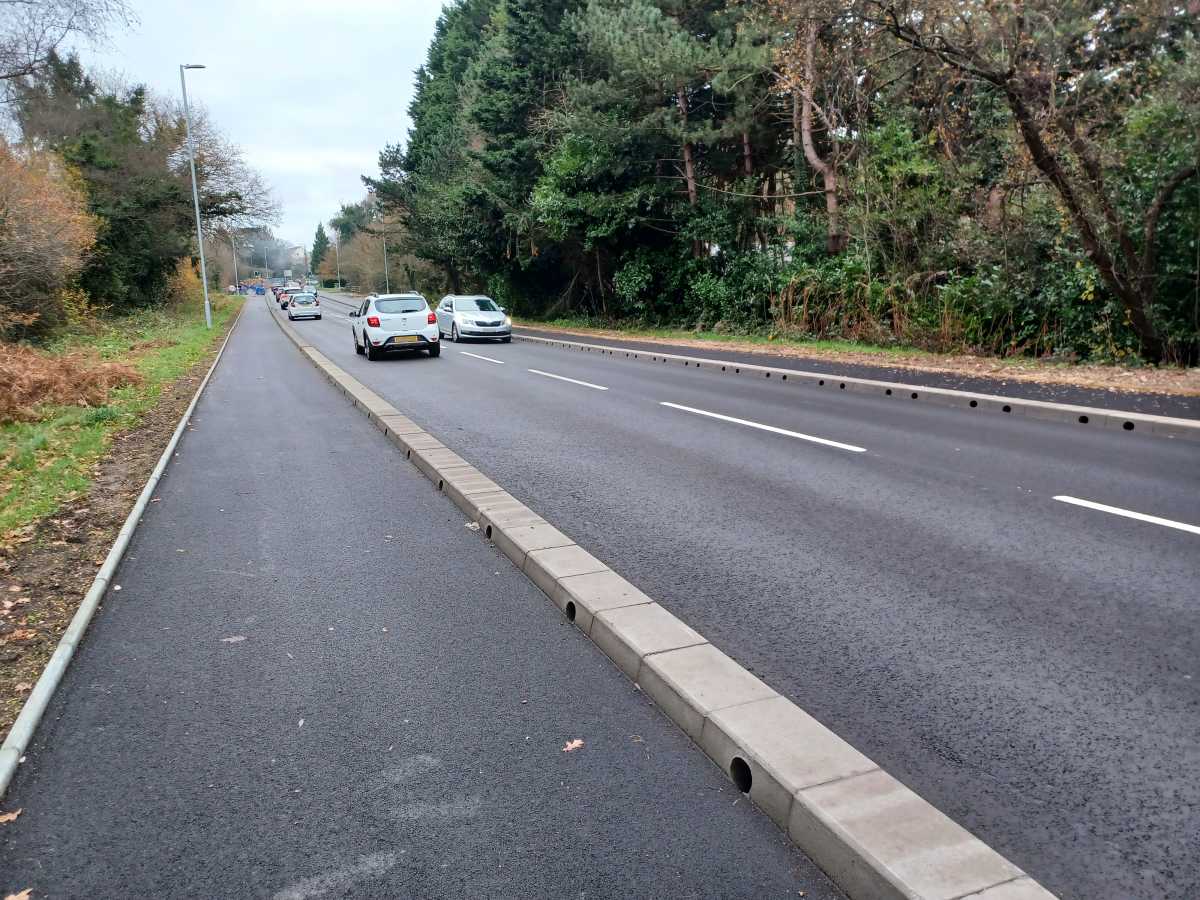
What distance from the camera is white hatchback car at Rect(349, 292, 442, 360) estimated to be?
68.5 ft

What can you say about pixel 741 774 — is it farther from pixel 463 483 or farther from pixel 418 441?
pixel 418 441

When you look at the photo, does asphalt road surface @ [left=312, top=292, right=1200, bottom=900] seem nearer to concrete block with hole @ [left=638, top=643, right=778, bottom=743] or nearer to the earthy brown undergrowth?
concrete block with hole @ [left=638, top=643, right=778, bottom=743]

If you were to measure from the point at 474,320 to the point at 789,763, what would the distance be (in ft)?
83.3

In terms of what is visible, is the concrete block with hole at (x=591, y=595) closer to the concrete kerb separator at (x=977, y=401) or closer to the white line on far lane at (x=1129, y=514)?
the white line on far lane at (x=1129, y=514)

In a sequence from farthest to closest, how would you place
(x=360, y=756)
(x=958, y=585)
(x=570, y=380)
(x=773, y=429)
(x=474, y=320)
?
(x=474, y=320) < (x=570, y=380) < (x=773, y=429) < (x=958, y=585) < (x=360, y=756)

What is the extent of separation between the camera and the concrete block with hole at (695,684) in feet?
11.0

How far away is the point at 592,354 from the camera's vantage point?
905 inches

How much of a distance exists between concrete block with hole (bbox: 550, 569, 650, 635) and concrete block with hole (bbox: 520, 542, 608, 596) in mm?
76

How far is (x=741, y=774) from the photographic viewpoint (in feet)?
9.91

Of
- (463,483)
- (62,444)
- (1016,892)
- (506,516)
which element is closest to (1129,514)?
(506,516)

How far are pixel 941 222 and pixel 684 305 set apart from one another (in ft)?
38.2

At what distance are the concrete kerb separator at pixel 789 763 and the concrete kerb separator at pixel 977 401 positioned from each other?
7964 mm

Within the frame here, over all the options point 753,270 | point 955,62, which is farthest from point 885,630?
point 753,270

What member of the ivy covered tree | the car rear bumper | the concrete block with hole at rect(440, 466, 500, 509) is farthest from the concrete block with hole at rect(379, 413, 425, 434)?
the car rear bumper
